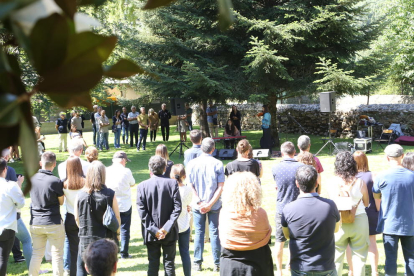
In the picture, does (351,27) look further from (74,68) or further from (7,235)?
(74,68)

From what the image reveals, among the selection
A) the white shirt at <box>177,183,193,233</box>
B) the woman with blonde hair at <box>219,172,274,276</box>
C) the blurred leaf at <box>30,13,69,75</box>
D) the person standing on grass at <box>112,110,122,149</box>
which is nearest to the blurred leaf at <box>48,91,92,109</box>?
the blurred leaf at <box>30,13,69,75</box>

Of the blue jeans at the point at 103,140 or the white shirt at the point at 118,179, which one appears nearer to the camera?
the white shirt at the point at 118,179

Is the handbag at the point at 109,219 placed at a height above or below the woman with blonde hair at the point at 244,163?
below

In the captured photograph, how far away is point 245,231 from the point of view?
11.1 ft

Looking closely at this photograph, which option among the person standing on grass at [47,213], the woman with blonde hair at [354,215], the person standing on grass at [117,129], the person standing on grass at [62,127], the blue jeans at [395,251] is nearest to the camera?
the woman with blonde hair at [354,215]

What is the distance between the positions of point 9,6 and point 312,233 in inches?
129

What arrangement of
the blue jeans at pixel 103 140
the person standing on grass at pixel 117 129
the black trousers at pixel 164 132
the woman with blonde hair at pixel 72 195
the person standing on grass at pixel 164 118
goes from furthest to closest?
the black trousers at pixel 164 132, the person standing on grass at pixel 164 118, the person standing on grass at pixel 117 129, the blue jeans at pixel 103 140, the woman with blonde hair at pixel 72 195

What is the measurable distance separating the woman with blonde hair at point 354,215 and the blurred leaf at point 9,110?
13.5ft

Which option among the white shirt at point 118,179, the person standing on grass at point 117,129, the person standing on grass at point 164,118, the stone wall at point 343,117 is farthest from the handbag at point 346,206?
the person standing on grass at point 164,118

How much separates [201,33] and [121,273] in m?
12.8

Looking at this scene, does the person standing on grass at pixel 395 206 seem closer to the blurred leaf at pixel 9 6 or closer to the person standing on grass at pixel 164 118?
the blurred leaf at pixel 9 6

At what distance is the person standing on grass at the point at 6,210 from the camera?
439 cm

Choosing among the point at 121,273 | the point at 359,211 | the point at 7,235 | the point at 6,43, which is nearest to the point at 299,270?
the point at 359,211

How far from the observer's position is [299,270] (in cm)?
343
